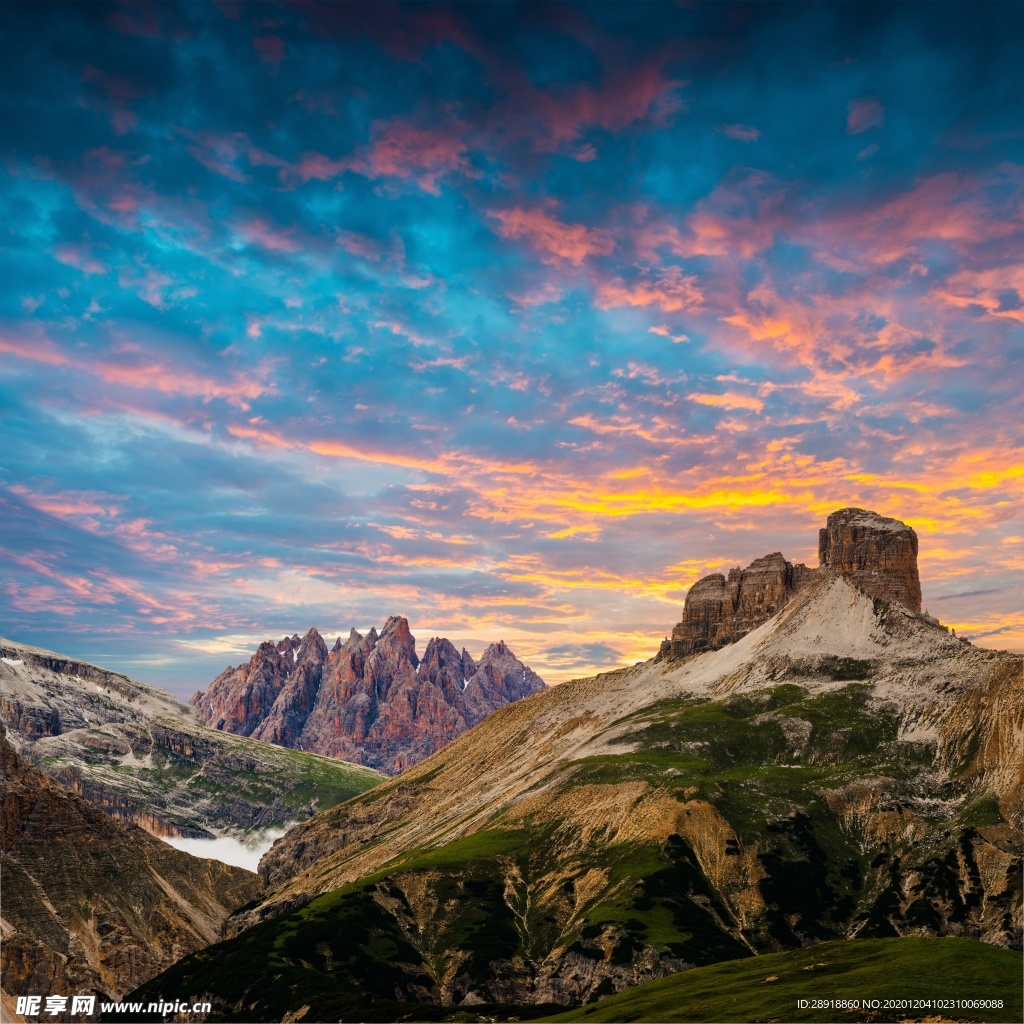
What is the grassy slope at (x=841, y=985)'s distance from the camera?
70.2m

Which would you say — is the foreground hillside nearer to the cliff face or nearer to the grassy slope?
the cliff face

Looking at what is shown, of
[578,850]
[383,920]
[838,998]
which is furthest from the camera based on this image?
[578,850]

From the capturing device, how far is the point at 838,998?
2945 inches

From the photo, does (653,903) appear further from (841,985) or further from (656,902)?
(841,985)

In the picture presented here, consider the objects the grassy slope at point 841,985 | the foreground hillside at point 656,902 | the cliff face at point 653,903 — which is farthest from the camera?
the foreground hillside at point 656,902

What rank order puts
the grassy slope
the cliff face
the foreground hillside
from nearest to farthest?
the grassy slope, the cliff face, the foreground hillside

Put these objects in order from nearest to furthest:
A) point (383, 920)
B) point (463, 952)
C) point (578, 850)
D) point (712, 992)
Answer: point (712, 992) < point (463, 952) < point (383, 920) < point (578, 850)

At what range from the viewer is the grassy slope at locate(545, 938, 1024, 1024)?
70250mm

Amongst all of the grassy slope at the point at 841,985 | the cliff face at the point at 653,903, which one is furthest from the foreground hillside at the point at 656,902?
the grassy slope at the point at 841,985

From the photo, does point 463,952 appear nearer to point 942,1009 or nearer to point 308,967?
point 308,967

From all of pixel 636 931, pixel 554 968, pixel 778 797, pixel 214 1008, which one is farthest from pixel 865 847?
pixel 214 1008

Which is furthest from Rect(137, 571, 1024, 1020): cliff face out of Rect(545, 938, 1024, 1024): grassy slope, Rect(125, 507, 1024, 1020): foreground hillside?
Rect(545, 938, 1024, 1024): grassy slope

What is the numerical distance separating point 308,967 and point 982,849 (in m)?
130

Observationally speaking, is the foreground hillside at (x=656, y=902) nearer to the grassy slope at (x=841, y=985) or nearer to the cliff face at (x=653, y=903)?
the cliff face at (x=653, y=903)
